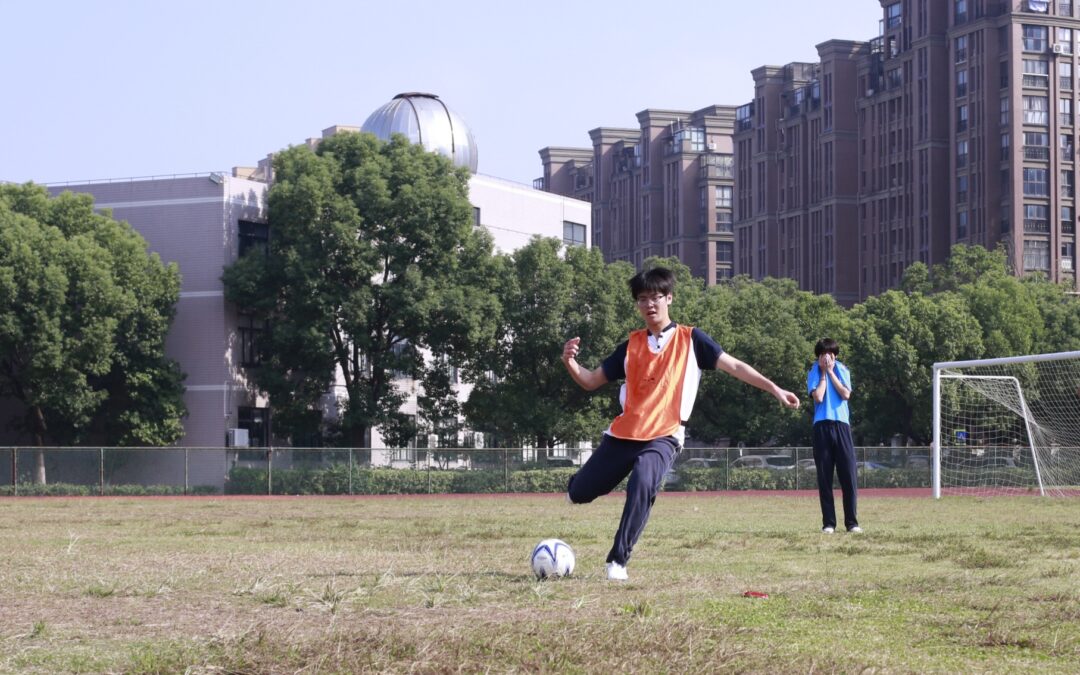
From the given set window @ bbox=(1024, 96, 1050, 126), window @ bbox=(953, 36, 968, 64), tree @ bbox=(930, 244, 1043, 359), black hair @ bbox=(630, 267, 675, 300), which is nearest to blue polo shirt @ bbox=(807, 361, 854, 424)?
black hair @ bbox=(630, 267, 675, 300)

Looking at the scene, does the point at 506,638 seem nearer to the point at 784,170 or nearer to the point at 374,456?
the point at 374,456

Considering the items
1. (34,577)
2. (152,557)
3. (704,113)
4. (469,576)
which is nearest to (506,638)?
(469,576)

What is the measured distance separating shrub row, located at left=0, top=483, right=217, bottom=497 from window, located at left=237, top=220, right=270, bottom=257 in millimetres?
12673

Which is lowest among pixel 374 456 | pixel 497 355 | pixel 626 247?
pixel 374 456

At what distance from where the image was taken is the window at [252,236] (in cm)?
4869

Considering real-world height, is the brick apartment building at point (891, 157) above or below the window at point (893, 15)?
below

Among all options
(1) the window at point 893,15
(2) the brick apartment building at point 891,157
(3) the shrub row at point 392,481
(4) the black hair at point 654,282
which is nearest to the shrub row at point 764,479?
(3) the shrub row at point 392,481

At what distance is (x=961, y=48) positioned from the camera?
96.7m

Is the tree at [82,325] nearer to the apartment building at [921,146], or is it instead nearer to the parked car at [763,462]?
the parked car at [763,462]

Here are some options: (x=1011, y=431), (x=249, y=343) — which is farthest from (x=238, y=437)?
(x=1011, y=431)

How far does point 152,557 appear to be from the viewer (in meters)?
11.3

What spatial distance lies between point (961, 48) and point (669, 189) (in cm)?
4004

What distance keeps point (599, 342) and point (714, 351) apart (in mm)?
38173

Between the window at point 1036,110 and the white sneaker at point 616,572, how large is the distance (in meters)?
92.0
